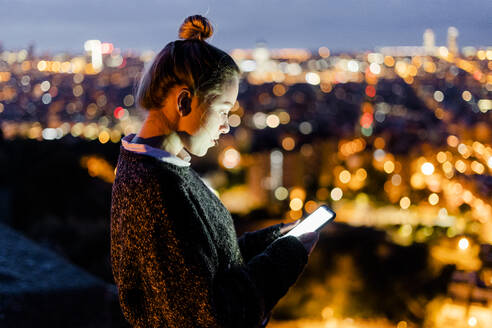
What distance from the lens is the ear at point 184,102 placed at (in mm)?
749

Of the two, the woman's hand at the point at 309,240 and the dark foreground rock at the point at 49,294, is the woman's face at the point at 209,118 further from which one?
the dark foreground rock at the point at 49,294

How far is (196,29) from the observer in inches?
32.5

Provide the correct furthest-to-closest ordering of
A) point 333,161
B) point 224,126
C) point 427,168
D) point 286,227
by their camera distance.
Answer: point 333,161
point 427,168
point 286,227
point 224,126

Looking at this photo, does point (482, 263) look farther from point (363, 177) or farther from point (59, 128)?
point (363, 177)

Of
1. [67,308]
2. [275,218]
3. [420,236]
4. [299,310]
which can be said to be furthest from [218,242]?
[275,218]

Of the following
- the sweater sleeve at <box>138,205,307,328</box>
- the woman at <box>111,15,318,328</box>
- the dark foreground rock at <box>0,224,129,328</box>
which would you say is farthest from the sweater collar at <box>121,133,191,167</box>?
the dark foreground rock at <box>0,224,129,328</box>

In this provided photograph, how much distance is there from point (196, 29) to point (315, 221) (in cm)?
40

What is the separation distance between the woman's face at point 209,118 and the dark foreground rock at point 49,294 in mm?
1265

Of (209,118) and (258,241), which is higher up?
(209,118)

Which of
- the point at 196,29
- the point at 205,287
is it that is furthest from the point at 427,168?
the point at 205,287

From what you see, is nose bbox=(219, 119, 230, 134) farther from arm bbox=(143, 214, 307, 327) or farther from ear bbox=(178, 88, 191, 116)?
arm bbox=(143, 214, 307, 327)

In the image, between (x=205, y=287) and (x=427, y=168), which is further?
(x=427, y=168)

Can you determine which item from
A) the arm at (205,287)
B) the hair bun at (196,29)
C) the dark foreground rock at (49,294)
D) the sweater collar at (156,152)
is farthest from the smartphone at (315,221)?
the dark foreground rock at (49,294)

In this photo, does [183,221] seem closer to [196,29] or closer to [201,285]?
[201,285]
